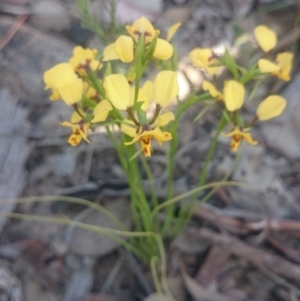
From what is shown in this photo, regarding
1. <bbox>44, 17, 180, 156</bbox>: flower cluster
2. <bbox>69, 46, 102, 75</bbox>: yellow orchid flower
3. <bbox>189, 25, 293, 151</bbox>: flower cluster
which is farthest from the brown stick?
<bbox>69, 46, 102, 75</bbox>: yellow orchid flower

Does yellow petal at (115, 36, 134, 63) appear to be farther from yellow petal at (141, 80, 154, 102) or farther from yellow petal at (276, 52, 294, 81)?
yellow petal at (276, 52, 294, 81)

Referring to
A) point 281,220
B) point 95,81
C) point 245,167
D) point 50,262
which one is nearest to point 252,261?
point 281,220

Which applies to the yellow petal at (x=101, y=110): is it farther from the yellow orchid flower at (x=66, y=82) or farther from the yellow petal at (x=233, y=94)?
the yellow petal at (x=233, y=94)

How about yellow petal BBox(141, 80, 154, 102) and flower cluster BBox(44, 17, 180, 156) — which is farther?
yellow petal BBox(141, 80, 154, 102)

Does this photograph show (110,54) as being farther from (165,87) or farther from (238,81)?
(238,81)

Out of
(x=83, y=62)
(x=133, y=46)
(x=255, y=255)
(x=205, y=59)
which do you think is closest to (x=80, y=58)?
(x=83, y=62)

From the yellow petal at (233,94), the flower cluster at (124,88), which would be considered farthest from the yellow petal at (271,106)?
the flower cluster at (124,88)
